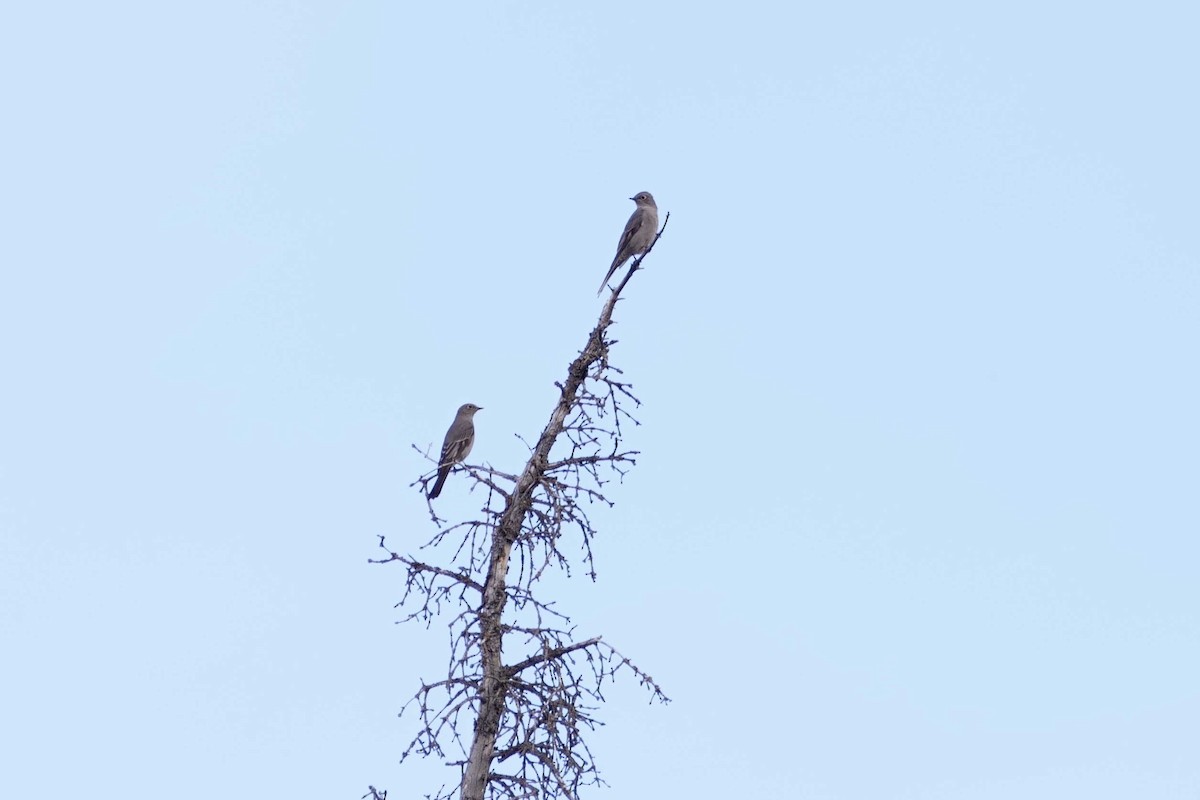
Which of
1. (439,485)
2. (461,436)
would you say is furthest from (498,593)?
(461,436)

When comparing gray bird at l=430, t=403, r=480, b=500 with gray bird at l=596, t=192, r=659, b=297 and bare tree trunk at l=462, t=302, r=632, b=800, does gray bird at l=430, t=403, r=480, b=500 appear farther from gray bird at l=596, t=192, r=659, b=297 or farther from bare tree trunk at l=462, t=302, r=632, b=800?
bare tree trunk at l=462, t=302, r=632, b=800

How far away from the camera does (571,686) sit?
26.1 feet

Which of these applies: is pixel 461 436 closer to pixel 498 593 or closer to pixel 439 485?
pixel 439 485

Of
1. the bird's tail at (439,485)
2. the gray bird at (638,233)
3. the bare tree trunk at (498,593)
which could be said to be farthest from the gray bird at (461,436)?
the bare tree trunk at (498,593)

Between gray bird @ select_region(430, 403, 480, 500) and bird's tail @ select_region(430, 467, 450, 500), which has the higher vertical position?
gray bird @ select_region(430, 403, 480, 500)

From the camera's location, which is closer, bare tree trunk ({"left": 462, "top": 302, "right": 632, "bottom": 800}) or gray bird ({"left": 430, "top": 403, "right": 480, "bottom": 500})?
bare tree trunk ({"left": 462, "top": 302, "right": 632, "bottom": 800})

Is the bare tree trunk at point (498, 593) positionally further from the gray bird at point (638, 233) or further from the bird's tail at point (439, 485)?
the gray bird at point (638, 233)

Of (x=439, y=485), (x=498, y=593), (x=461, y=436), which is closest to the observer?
(x=498, y=593)

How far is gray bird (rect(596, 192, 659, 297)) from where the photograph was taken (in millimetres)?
16906

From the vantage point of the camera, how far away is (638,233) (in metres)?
17.4

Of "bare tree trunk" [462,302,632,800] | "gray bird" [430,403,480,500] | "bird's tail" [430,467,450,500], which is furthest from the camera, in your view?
"gray bird" [430,403,480,500]

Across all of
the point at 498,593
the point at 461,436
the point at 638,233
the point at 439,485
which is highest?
the point at 638,233

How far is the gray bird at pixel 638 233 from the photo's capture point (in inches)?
666

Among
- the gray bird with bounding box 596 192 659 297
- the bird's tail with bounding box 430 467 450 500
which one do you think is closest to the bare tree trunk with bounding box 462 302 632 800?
the bird's tail with bounding box 430 467 450 500
